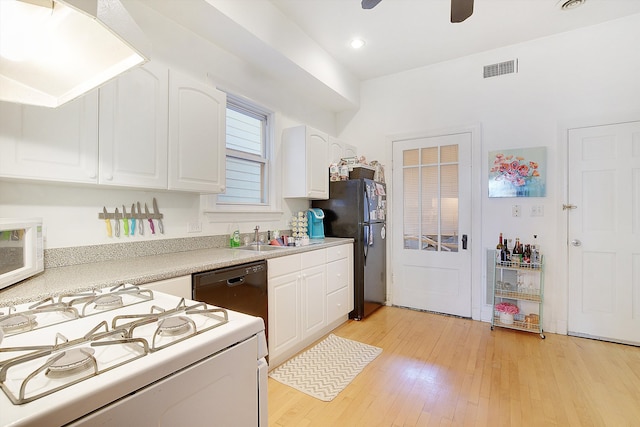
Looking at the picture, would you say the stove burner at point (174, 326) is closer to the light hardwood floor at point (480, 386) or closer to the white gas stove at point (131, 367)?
the white gas stove at point (131, 367)

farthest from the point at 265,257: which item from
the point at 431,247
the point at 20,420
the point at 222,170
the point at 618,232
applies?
the point at 618,232

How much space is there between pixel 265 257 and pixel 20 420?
5.58ft

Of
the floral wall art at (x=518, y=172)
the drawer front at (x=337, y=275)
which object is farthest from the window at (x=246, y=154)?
the floral wall art at (x=518, y=172)

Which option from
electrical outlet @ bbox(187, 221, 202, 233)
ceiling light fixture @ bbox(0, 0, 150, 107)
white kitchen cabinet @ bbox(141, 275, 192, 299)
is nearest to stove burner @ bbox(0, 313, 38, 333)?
white kitchen cabinet @ bbox(141, 275, 192, 299)

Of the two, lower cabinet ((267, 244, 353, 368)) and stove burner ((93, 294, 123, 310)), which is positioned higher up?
stove burner ((93, 294, 123, 310))

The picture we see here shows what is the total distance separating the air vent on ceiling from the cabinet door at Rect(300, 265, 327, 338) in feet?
9.09

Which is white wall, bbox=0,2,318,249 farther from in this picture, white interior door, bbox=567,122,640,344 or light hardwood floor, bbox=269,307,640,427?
white interior door, bbox=567,122,640,344

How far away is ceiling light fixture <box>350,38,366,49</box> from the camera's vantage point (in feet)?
10.0

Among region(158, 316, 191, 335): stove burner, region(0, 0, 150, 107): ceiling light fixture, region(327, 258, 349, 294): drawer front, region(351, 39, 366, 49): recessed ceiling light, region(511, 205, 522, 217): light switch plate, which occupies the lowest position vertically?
region(327, 258, 349, 294): drawer front

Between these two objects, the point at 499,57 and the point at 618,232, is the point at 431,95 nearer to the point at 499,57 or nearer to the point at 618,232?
the point at 499,57

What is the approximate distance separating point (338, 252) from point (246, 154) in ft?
4.41

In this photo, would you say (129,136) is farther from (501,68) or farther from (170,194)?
(501,68)

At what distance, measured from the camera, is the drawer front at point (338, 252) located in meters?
2.91

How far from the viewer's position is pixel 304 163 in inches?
124
